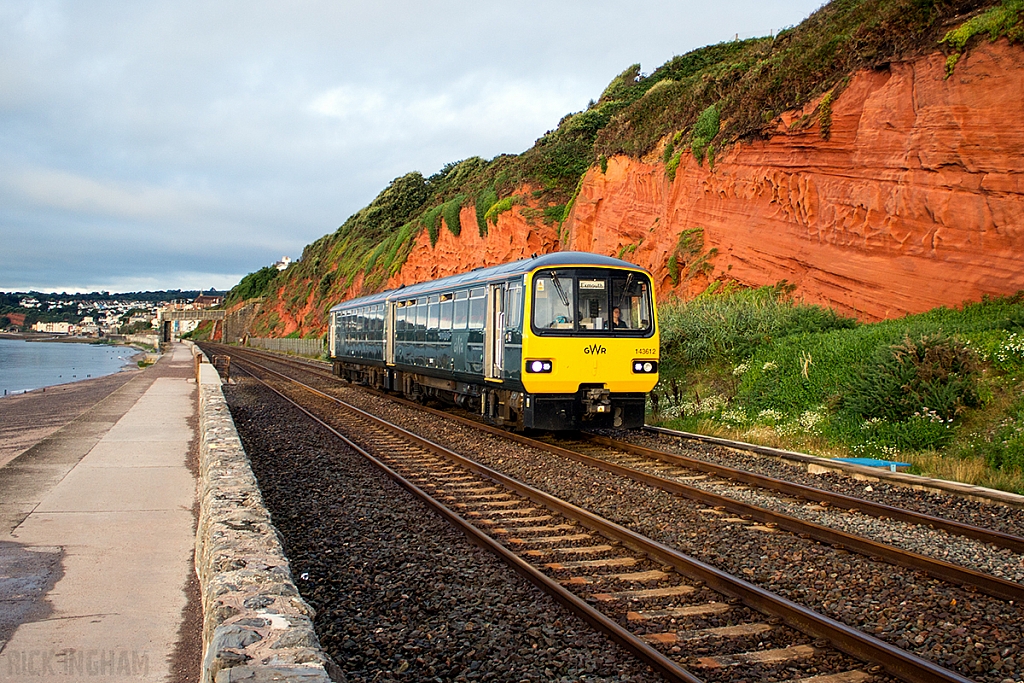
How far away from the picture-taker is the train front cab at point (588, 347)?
12859 millimetres

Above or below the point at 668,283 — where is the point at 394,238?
above

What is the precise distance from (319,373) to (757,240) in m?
22.1

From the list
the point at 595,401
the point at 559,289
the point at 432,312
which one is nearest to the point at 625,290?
the point at 559,289

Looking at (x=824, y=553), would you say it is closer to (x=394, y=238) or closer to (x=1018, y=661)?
(x=1018, y=661)

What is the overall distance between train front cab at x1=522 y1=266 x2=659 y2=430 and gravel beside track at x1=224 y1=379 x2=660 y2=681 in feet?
12.6

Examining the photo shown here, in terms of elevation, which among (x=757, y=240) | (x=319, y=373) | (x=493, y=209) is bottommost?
(x=319, y=373)

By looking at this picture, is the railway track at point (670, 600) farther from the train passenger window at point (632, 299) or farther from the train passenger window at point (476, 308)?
the train passenger window at point (476, 308)

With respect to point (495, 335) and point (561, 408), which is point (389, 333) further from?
point (561, 408)

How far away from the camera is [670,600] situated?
224 inches

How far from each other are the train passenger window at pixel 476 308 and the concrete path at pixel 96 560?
5.39 metres

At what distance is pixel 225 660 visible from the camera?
11.8ft

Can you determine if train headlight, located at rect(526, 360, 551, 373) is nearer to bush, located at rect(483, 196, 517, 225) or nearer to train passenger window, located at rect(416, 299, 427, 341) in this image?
train passenger window, located at rect(416, 299, 427, 341)

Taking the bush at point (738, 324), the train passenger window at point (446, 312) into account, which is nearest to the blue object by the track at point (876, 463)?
the bush at point (738, 324)

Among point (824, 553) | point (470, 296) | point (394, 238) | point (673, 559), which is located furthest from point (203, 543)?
point (394, 238)
